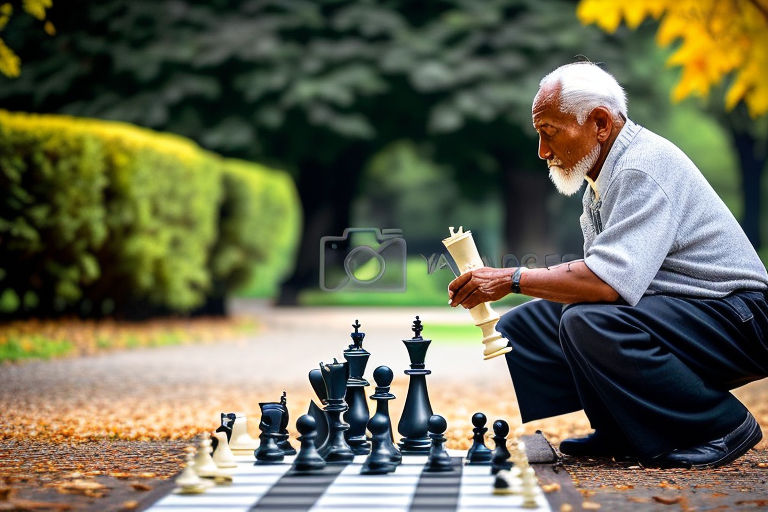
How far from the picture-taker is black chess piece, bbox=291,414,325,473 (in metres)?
3.78

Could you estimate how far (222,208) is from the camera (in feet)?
52.9

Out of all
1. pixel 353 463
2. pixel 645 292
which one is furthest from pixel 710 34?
pixel 353 463

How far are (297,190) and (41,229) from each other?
45.4 ft

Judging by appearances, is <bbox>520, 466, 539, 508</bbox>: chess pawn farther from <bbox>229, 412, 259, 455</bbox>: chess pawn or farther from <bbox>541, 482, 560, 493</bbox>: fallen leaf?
<bbox>229, 412, 259, 455</bbox>: chess pawn

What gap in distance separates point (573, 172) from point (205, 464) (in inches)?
76.7

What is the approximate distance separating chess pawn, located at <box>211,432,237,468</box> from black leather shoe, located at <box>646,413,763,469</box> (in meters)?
1.65

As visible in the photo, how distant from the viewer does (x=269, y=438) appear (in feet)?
13.4

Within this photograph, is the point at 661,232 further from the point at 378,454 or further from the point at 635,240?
the point at 378,454

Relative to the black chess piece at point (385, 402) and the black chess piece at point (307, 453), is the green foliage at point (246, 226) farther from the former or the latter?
the black chess piece at point (307, 453)

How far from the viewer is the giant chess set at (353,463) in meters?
3.34

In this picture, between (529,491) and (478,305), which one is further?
(478,305)

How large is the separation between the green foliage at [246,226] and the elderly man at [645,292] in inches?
466

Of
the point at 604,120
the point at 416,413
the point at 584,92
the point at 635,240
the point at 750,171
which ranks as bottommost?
the point at 416,413

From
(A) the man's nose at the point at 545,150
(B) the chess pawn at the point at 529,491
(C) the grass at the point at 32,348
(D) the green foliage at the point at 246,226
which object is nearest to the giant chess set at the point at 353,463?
(B) the chess pawn at the point at 529,491
